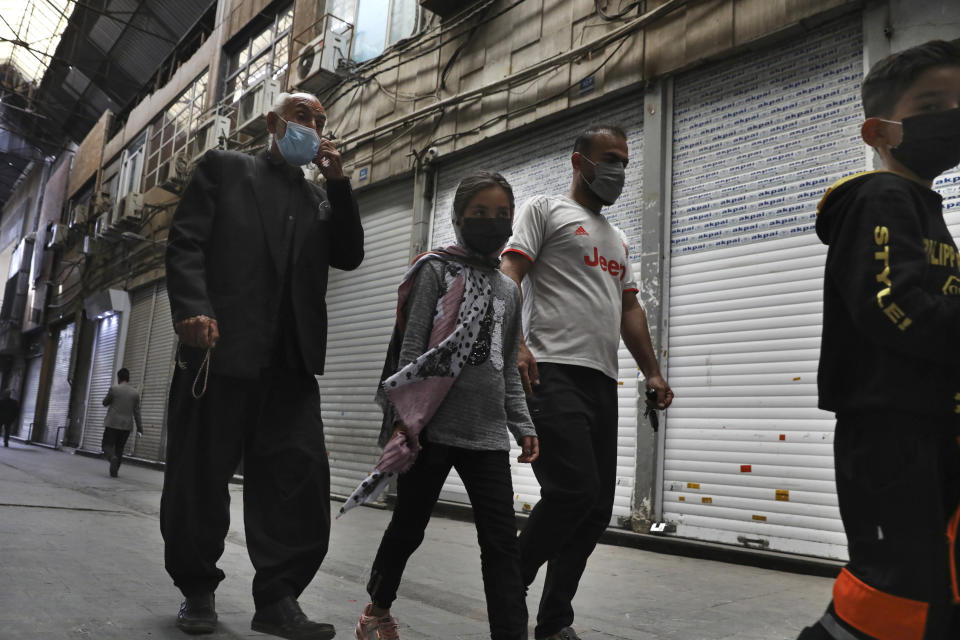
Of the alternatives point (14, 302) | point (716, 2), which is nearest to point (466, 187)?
point (716, 2)

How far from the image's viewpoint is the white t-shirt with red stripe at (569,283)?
9.67ft

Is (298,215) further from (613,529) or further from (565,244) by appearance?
(613,529)

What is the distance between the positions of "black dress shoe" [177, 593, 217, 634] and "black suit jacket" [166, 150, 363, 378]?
762 mm

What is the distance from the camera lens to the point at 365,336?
10.5 metres

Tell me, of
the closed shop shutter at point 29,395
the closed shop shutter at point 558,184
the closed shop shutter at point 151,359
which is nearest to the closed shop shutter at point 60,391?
the closed shop shutter at point 29,395

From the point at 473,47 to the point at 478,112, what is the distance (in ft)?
3.01

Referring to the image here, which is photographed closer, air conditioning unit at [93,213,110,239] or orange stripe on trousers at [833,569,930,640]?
orange stripe on trousers at [833,569,930,640]

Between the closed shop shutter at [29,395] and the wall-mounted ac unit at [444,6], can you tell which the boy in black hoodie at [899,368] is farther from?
the closed shop shutter at [29,395]

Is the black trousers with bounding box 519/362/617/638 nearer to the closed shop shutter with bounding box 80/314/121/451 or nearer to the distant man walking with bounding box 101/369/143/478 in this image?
the distant man walking with bounding box 101/369/143/478

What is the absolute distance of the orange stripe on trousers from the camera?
140 centimetres

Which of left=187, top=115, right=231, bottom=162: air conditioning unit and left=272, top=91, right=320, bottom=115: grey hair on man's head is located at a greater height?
left=187, top=115, right=231, bottom=162: air conditioning unit

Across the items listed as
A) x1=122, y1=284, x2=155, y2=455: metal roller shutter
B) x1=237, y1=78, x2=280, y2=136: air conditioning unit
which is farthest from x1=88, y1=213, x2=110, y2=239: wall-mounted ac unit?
x1=237, y1=78, x2=280, y2=136: air conditioning unit

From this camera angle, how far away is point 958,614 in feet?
4.81

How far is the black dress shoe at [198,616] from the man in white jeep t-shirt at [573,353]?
1055 mm
